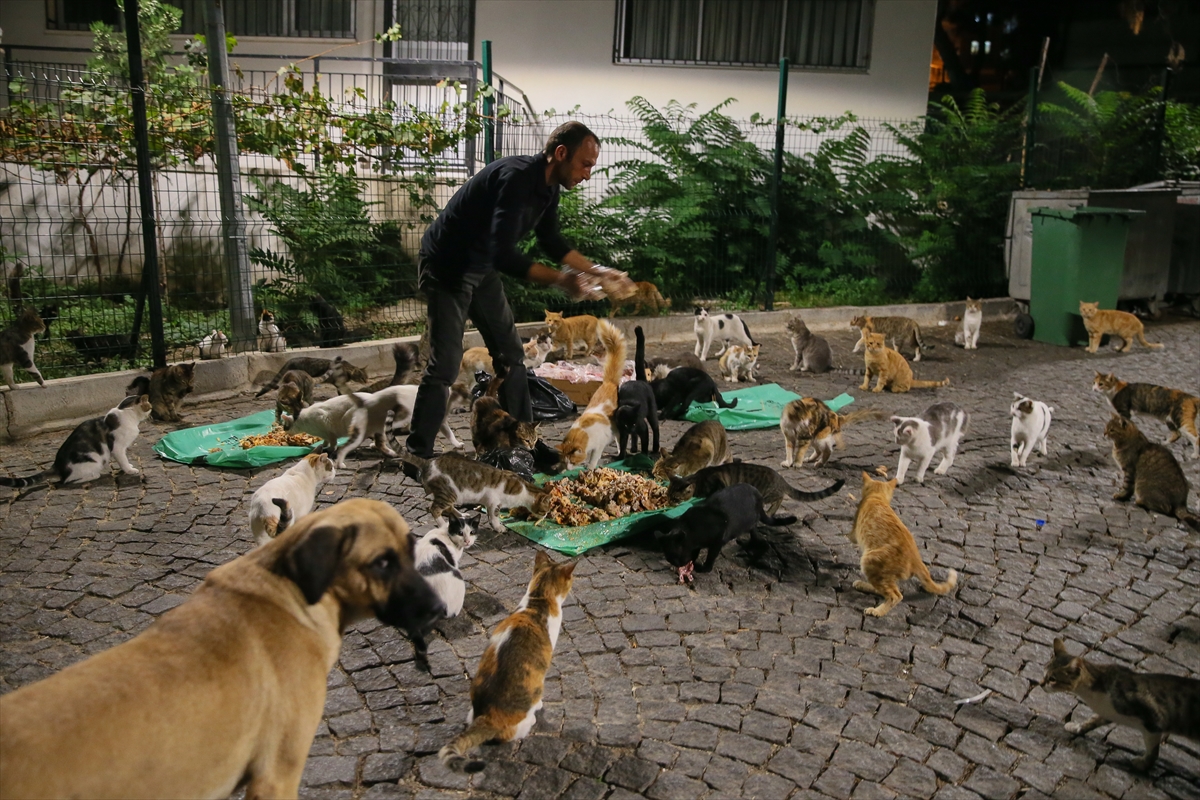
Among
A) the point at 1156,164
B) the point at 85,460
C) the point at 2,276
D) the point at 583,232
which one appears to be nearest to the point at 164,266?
the point at 2,276

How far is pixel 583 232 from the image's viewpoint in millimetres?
13422

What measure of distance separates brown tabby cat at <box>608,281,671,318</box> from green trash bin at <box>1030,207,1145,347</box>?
232 inches

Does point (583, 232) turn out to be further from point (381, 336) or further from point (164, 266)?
point (164, 266)

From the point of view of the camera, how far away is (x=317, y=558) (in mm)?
2705

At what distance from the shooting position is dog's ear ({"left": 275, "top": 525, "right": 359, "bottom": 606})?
106 inches

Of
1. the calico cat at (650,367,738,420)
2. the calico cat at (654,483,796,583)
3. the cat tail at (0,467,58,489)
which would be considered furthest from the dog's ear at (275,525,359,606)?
the calico cat at (650,367,738,420)

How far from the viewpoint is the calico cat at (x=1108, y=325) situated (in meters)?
13.4

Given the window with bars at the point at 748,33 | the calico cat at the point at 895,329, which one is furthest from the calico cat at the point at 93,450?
the window with bars at the point at 748,33

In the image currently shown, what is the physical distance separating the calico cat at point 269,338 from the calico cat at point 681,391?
161 inches

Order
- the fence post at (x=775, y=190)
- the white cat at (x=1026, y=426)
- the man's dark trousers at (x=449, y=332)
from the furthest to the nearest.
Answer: the fence post at (x=775, y=190), the white cat at (x=1026, y=426), the man's dark trousers at (x=449, y=332)

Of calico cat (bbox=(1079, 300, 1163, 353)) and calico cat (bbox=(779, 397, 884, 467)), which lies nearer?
calico cat (bbox=(779, 397, 884, 467))

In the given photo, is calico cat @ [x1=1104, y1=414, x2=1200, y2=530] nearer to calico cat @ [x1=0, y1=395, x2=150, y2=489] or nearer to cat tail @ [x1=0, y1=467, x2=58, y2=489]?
calico cat @ [x1=0, y1=395, x2=150, y2=489]

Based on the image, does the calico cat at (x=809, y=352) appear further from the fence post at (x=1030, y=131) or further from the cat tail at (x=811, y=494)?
the fence post at (x=1030, y=131)

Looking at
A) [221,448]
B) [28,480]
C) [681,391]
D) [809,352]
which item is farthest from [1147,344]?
[28,480]
